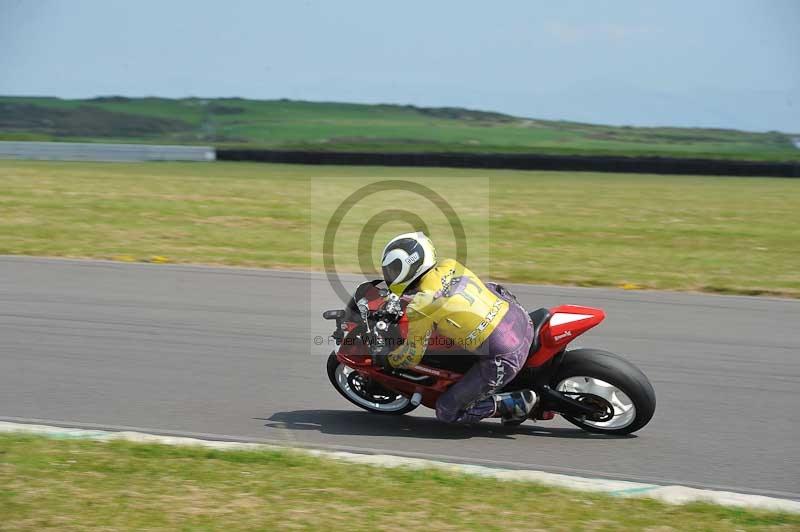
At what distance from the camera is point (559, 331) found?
6.01 meters

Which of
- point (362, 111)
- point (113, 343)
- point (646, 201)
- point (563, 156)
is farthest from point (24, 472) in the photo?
point (362, 111)

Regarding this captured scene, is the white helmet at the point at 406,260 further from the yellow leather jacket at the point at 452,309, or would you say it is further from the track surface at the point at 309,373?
the track surface at the point at 309,373

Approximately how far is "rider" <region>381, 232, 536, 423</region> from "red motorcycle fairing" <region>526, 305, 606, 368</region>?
91 mm

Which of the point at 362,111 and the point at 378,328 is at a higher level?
the point at 362,111

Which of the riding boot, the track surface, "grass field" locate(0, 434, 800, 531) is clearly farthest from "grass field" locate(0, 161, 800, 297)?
"grass field" locate(0, 434, 800, 531)

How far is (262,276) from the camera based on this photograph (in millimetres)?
11703

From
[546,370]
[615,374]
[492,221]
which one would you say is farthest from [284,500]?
[492,221]

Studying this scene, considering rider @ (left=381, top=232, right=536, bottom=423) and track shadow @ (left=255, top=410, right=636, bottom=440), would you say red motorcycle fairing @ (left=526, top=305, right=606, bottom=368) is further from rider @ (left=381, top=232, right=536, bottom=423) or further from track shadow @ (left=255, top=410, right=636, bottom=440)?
track shadow @ (left=255, top=410, right=636, bottom=440)

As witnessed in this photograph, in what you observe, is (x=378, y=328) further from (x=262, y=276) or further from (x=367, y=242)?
(x=367, y=242)

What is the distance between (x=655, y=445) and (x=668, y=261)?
8.25 m

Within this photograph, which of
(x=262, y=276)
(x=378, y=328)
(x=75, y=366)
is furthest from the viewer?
(x=262, y=276)

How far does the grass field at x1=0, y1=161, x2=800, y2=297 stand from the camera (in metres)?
13.2

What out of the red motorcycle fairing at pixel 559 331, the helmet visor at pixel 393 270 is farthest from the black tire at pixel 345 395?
the red motorcycle fairing at pixel 559 331

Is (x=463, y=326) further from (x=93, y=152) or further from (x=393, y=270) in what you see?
(x=93, y=152)
